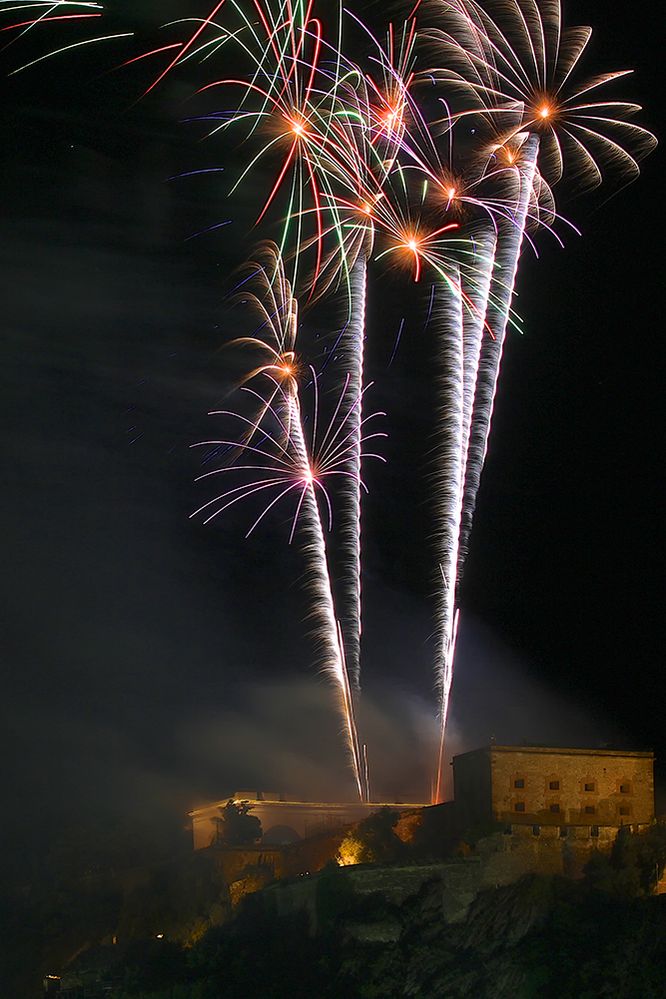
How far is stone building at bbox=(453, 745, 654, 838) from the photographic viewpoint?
48438 mm

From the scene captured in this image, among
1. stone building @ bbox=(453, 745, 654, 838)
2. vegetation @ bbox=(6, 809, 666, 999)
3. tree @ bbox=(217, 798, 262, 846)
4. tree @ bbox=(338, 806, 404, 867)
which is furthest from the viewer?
tree @ bbox=(217, 798, 262, 846)

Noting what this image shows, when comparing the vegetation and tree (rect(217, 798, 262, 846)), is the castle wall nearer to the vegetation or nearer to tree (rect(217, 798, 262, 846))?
the vegetation

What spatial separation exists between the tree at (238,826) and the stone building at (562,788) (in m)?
12.0

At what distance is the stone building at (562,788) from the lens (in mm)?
48438

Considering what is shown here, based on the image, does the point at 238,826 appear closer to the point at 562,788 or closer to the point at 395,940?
the point at 395,940

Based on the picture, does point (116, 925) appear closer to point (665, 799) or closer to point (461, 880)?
point (461, 880)

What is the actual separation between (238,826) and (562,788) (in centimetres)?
1573

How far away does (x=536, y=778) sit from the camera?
48.7 m

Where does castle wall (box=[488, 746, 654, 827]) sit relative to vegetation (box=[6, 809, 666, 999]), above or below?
above

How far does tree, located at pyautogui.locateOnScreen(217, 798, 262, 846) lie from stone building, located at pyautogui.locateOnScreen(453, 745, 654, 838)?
39.4 feet

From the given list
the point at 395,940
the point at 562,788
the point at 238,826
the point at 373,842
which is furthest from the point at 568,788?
the point at 238,826

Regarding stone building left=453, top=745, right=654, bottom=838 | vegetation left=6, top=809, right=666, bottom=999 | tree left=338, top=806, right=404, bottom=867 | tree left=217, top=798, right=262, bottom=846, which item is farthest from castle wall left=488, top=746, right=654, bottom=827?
tree left=217, top=798, right=262, bottom=846

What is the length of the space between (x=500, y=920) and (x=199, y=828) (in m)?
A: 21.1

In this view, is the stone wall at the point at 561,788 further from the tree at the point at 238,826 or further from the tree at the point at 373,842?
the tree at the point at 238,826
